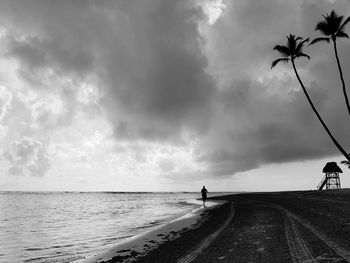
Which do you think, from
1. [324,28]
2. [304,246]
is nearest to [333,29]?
[324,28]

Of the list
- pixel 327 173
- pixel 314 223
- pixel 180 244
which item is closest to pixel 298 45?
pixel 314 223

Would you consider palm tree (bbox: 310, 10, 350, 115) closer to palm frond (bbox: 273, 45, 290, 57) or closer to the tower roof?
palm frond (bbox: 273, 45, 290, 57)

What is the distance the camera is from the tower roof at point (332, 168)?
82.9m

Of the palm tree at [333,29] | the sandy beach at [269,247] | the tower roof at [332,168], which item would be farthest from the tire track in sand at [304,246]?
the tower roof at [332,168]

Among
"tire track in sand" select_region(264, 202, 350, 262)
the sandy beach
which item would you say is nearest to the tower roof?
the sandy beach

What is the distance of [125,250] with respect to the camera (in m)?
15.9

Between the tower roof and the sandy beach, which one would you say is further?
the tower roof

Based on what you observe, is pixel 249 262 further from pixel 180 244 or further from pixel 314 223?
pixel 314 223

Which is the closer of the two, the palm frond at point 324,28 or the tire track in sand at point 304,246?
the tire track in sand at point 304,246

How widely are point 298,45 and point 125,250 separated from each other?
128 ft

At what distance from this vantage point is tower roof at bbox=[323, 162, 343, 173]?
82856 millimetres

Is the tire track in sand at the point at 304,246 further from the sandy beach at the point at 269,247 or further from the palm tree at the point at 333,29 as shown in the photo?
the palm tree at the point at 333,29

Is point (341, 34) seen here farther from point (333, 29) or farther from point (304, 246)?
point (304, 246)

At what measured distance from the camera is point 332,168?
83500 millimetres
